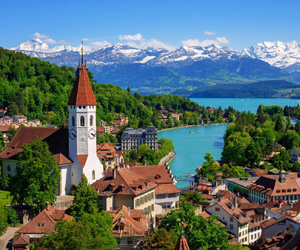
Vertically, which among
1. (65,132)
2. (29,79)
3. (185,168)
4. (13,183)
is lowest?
(185,168)

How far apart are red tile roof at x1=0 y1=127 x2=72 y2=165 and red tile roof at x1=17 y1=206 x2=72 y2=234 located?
5681 mm

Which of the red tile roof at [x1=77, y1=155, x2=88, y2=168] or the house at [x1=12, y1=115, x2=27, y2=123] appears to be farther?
the house at [x1=12, y1=115, x2=27, y2=123]

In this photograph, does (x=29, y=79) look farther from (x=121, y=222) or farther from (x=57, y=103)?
(x=121, y=222)

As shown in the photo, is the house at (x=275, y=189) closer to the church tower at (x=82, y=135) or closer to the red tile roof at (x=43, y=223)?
the church tower at (x=82, y=135)

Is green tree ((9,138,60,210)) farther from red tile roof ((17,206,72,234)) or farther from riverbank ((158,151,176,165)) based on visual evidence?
riverbank ((158,151,176,165))

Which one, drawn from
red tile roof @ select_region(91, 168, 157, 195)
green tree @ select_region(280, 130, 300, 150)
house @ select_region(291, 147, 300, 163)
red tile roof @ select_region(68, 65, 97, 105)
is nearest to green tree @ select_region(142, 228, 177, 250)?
red tile roof @ select_region(91, 168, 157, 195)

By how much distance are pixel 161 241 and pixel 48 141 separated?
524 inches

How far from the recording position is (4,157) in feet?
106

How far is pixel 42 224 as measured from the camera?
2341 centimetres

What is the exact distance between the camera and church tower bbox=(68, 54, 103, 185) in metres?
30.0

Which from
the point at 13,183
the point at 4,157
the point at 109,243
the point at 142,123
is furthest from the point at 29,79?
the point at 109,243

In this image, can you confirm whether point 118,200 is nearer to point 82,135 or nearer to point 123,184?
point 123,184

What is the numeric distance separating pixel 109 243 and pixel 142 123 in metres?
78.4

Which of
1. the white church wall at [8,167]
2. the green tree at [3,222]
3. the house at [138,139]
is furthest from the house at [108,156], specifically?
the green tree at [3,222]
